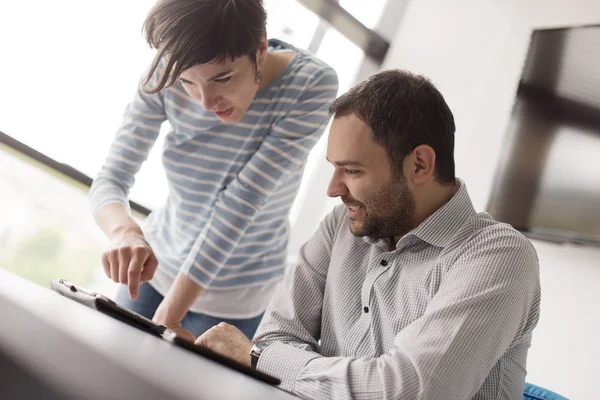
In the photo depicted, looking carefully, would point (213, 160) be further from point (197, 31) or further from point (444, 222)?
point (444, 222)

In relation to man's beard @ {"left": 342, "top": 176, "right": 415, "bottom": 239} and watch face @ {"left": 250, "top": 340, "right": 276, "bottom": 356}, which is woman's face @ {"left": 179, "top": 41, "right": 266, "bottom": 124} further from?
watch face @ {"left": 250, "top": 340, "right": 276, "bottom": 356}

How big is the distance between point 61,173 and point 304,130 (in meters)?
1.47

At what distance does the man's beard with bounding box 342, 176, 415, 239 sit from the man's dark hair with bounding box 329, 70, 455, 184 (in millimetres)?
39

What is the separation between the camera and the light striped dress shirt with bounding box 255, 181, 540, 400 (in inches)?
38.8

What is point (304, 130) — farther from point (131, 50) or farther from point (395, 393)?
point (131, 50)

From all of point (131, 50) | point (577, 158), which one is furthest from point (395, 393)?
point (131, 50)

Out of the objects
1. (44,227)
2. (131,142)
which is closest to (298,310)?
(131,142)

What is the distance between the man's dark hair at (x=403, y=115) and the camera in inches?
52.5

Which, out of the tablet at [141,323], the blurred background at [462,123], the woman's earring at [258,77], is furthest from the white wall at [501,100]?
the tablet at [141,323]

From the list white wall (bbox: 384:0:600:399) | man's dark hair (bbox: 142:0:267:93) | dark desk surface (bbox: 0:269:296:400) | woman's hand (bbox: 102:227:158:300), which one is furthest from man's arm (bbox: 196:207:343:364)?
white wall (bbox: 384:0:600:399)

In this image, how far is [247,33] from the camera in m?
1.37

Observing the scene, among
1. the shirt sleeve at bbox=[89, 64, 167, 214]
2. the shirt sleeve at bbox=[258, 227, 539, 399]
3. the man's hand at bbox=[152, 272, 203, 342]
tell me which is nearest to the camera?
the shirt sleeve at bbox=[258, 227, 539, 399]

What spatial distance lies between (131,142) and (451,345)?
0.95 metres

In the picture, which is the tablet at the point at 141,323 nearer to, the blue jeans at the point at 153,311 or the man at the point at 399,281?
the man at the point at 399,281
